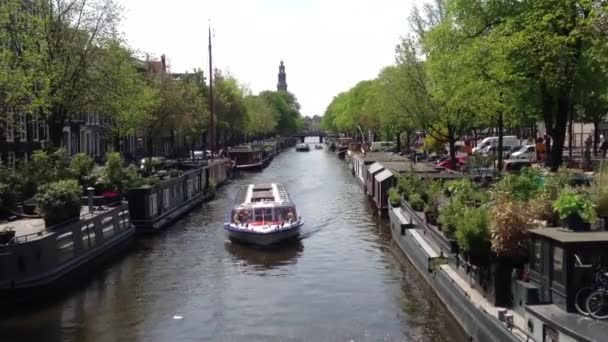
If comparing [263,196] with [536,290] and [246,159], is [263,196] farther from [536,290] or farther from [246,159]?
[246,159]

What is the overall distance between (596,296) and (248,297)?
491 inches

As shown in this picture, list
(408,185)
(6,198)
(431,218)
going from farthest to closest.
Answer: (408,185)
(6,198)
(431,218)

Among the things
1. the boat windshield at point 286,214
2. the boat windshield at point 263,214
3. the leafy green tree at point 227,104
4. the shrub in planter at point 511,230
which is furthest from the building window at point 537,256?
the leafy green tree at point 227,104

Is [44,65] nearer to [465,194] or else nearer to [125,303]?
[125,303]

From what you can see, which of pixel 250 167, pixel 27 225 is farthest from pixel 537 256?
pixel 250 167

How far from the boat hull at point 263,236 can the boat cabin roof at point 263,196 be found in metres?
2.74

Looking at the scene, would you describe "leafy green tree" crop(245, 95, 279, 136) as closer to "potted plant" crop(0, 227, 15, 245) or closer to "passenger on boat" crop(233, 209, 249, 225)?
"passenger on boat" crop(233, 209, 249, 225)

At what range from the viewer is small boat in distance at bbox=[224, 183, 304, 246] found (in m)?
31.2

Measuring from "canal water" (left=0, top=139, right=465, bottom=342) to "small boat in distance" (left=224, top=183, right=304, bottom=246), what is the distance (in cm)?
67

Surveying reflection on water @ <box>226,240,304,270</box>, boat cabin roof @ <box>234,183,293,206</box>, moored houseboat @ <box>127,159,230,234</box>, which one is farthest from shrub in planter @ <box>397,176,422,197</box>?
moored houseboat @ <box>127,159,230,234</box>

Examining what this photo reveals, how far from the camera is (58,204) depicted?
82.7 feet

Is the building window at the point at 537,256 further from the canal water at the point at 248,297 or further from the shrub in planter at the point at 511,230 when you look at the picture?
the canal water at the point at 248,297

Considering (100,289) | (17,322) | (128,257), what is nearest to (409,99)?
(128,257)

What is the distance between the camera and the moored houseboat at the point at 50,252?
2170 centimetres
